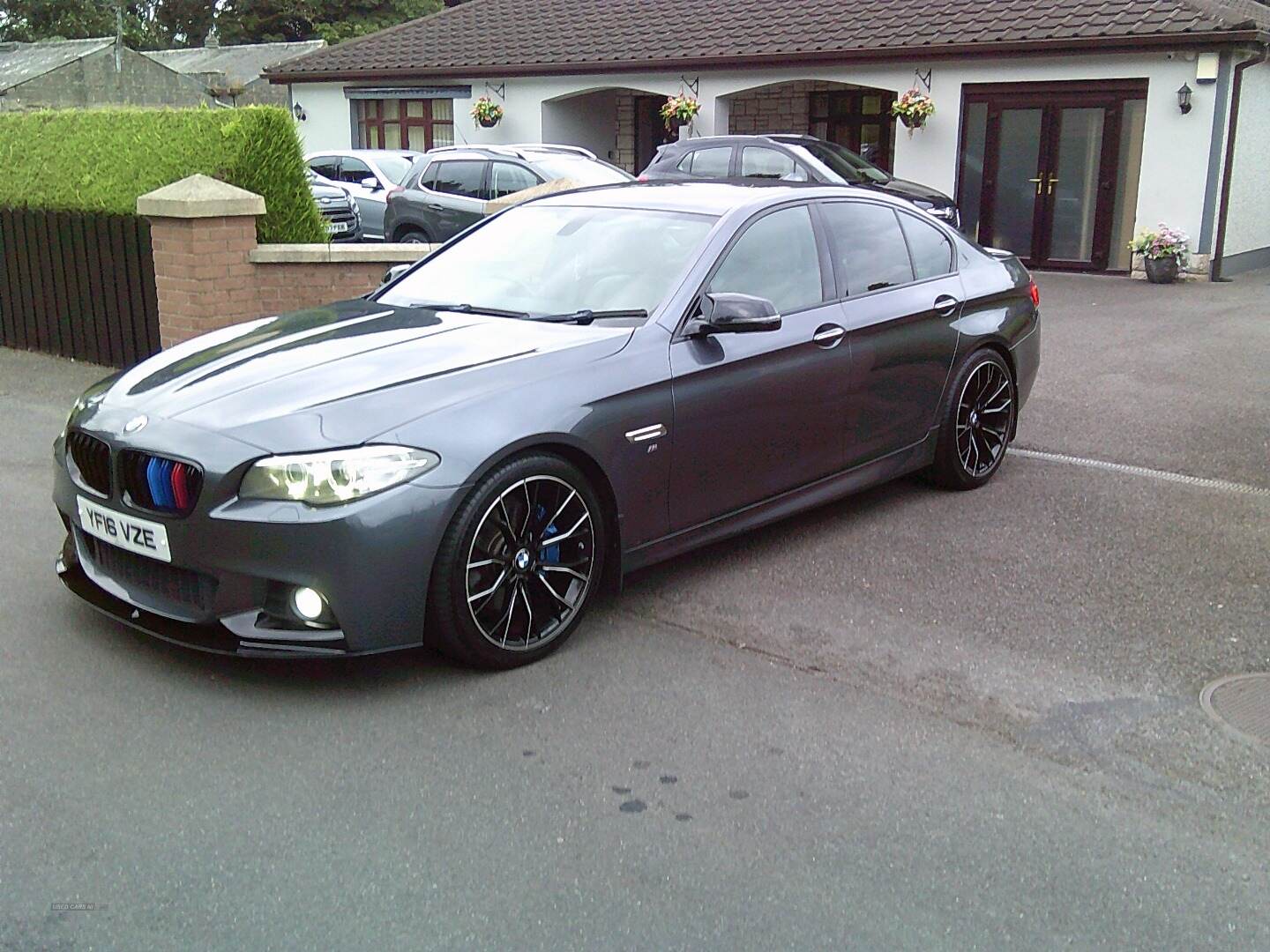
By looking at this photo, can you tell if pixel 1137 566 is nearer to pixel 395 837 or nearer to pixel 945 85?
pixel 395 837

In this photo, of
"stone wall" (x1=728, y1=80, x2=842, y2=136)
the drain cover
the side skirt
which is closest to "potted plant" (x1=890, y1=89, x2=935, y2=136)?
"stone wall" (x1=728, y1=80, x2=842, y2=136)

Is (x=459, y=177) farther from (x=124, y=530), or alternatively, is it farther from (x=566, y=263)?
(x=124, y=530)

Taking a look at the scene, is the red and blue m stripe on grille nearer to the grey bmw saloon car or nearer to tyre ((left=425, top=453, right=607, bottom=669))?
the grey bmw saloon car

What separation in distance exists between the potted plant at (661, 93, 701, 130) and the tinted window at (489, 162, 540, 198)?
6807mm

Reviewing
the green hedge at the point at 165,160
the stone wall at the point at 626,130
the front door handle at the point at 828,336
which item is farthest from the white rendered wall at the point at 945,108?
the front door handle at the point at 828,336

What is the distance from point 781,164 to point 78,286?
9457 millimetres

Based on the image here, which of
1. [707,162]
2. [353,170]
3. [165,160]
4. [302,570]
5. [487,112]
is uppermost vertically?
[487,112]

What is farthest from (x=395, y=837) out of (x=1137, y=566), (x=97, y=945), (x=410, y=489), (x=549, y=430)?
(x=1137, y=566)

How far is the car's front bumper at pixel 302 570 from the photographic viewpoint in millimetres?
4148

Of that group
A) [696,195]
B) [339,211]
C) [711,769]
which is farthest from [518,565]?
[339,211]

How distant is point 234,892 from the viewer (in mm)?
3205

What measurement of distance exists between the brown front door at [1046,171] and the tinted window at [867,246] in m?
12.8

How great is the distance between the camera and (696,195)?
19.7 feet

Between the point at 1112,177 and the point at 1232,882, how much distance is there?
53.4 feet
